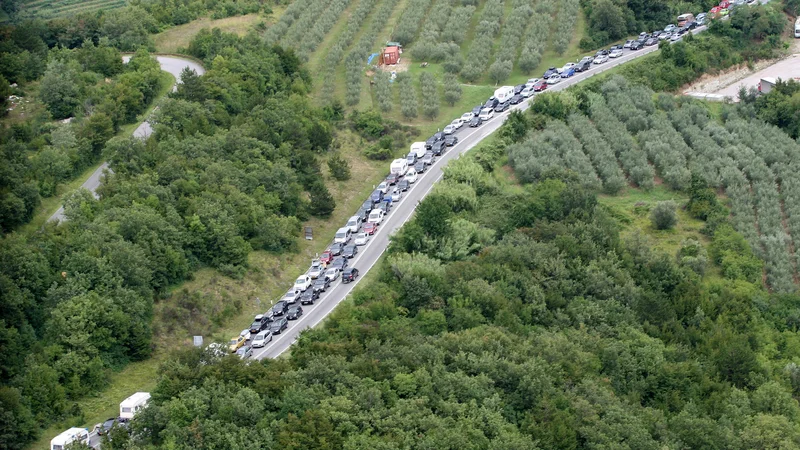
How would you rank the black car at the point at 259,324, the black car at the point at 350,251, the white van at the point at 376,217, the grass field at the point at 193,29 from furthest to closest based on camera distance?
the grass field at the point at 193,29 < the white van at the point at 376,217 < the black car at the point at 350,251 < the black car at the point at 259,324

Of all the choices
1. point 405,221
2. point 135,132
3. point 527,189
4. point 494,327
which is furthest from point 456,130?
point 494,327

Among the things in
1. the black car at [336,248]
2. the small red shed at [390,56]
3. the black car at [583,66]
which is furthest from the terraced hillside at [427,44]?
the black car at [336,248]

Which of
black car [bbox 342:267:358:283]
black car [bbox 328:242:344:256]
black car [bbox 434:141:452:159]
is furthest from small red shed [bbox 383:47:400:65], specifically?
black car [bbox 342:267:358:283]

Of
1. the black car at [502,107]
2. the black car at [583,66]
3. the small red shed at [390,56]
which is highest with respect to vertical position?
the black car at [583,66]

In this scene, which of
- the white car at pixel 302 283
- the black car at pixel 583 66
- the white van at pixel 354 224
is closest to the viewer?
the white car at pixel 302 283

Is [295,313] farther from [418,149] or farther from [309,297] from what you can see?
[418,149]

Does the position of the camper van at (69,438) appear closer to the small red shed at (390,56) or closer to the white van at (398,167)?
the white van at (398,167)

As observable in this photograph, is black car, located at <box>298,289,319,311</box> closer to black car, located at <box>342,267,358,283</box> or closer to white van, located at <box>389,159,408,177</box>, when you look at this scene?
black car, located at <box>342,267,358,283</box>
